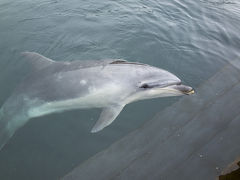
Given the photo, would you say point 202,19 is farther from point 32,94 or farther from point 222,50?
point 32,94

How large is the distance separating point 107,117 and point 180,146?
1.79 meters

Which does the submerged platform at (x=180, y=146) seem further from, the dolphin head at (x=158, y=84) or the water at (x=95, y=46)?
the dolphin head at (x=158, y=84)

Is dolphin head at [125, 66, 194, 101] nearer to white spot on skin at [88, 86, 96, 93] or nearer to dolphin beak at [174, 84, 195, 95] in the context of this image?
dolphin beak at [174, 84, 195, 95]

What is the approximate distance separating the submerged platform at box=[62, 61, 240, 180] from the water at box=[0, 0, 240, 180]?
0.48 metres

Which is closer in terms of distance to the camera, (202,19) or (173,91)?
(173,91)

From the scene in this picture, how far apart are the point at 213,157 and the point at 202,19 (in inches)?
315

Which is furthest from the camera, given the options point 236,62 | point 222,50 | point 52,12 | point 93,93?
point 52,12

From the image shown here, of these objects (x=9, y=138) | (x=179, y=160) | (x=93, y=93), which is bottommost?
(x=9, y=138)

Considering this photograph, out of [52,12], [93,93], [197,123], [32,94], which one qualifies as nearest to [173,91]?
[197,123]

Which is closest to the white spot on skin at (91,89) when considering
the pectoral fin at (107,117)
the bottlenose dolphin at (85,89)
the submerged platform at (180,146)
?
the bottlenose dolphin at (85,89)

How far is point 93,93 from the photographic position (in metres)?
6.20

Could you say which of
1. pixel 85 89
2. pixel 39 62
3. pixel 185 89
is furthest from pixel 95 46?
pixel 185 89

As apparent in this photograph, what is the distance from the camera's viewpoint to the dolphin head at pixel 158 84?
5.79m

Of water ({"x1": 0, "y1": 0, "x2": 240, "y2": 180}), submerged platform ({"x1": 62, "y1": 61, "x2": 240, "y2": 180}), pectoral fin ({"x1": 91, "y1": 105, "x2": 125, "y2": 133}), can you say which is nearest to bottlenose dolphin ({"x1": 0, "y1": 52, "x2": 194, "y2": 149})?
pectoral fin ({"x1": 91, "y1": 105, "x2": 125, "y2": 133})
